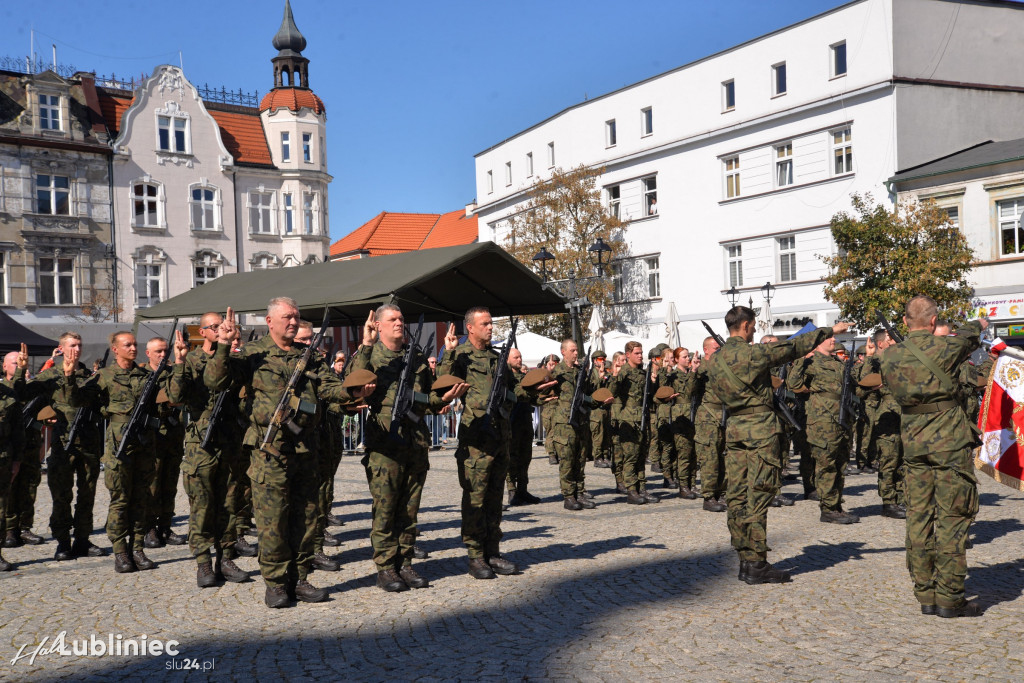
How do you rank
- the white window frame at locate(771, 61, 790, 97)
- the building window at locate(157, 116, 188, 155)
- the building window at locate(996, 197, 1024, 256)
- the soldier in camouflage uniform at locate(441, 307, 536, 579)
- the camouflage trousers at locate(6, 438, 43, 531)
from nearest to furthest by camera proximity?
1. the soldier in camouflage uniform at locate(441, 307, 536, 579)
2. the camouflage trousers at locate(6, 438, 43, 531)
3. the building window at locate(996, 197, 1024, 256)
4. the white window frame at locate(771, 61, 790, 97)
5. the building window at locate(157, 116, 188, 155)

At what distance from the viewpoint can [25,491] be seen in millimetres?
9836

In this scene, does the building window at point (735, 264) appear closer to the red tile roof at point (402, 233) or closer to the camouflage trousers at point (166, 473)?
the camouflage trousers at point (166, 473)

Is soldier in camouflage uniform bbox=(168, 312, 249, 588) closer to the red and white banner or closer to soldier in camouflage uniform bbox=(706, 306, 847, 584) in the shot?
soldier in camouflage uniform bbox=(706, 306, 847, 584)

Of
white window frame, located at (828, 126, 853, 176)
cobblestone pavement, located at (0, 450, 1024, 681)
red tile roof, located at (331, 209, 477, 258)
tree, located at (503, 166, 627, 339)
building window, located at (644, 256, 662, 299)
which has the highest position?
red tile roof, located at (331, 209, 477, 258)

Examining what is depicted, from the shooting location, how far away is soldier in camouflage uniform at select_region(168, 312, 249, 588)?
24.8ft

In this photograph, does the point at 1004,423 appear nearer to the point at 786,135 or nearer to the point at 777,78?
the point at 786,135

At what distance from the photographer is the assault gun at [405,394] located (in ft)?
23.4

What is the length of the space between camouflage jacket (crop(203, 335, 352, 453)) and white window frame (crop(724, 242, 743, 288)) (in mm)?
30942

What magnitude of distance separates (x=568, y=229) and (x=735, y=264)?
23.9ft

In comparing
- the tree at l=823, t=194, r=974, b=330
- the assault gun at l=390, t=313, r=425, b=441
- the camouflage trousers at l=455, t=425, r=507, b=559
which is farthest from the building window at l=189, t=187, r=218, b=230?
the assault gun at l=390, t=313, r=425, b=441

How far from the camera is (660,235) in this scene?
39.8m

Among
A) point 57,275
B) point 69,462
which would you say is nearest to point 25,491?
point 69,462

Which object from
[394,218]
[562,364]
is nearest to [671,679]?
[562,364]

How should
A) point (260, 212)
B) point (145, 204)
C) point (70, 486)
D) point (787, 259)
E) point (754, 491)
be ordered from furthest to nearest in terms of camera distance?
point (260, 212), point (145, 204), point (787, 259), point (70, 486), point (754, 491)
